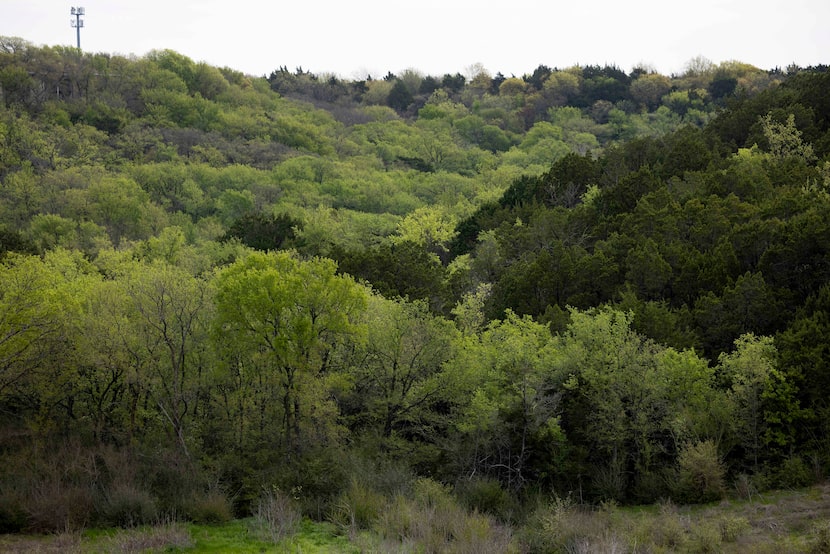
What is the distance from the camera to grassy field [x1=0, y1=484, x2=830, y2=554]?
57.0ft

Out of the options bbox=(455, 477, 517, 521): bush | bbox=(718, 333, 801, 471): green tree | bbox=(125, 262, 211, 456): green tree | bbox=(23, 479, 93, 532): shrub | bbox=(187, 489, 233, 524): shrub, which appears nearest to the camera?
bbox=(23, 479, 93, 532): shrub

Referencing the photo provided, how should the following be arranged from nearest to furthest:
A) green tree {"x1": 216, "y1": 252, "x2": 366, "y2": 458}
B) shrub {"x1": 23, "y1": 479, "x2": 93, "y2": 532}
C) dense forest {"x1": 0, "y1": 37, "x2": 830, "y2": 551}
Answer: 1. shrub {"x1": 23, "y1": 479, "x2": 93, "y2": 532}
2. dense forest {"x1": 0, "y1": 37, "x2": 830, "y2": 551}
3. green tree {"x1": 216, "y1": 252, "x2": 366, "y2": 458}

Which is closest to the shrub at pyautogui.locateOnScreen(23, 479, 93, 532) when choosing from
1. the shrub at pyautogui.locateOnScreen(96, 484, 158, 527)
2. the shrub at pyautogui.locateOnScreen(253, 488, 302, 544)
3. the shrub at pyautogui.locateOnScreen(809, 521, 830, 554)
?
the shrub at pyautogui.locateOnScreen(96, 484, 158, 527)

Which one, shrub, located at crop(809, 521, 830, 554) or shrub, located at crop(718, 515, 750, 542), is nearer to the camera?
shrub, located at crop(809, 521, 830, 554)

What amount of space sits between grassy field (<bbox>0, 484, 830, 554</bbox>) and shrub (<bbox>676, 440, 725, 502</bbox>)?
7.71 ft

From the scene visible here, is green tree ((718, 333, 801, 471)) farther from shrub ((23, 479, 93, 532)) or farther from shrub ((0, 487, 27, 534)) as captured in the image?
shrub ((0, 487, 27, 534))

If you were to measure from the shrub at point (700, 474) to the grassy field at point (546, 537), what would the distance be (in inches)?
92.6

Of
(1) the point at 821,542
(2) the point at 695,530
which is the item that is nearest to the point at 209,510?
(2) the point at 695,530

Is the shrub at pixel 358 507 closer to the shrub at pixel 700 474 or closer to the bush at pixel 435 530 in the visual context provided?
the bush at pixel 435 530

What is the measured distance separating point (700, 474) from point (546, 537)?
7699 millimetres

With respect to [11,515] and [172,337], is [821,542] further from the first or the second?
[11,515]

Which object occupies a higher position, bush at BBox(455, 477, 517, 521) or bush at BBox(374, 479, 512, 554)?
bush at BBox(374, 479, 512, 554)

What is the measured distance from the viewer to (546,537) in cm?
1855

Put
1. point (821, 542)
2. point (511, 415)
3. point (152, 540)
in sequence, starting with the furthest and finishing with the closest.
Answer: point (511, 415) < point (152, 540) < point (821, 542)
